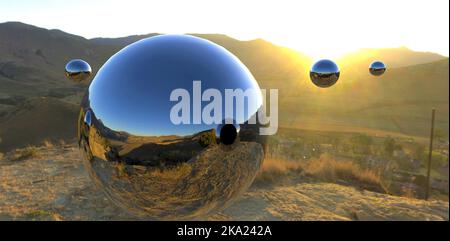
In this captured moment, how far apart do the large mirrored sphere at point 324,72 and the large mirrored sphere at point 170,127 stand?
2.17m

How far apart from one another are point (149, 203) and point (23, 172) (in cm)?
915

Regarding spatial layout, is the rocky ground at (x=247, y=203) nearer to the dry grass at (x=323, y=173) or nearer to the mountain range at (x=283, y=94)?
the dry grass at (x=323, y=173)

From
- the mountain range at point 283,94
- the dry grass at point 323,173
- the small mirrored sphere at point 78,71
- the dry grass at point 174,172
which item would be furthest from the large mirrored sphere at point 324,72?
the mountain range at point 283,94

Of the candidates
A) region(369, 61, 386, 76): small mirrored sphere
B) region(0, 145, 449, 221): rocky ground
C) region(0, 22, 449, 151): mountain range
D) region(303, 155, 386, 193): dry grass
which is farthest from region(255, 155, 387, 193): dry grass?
region(0, 22, 449, 151): mountain range

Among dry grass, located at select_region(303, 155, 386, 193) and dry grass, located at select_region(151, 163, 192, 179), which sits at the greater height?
dry grass, located at select_region(151, 163, 192, 179)

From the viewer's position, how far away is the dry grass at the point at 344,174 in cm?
1081

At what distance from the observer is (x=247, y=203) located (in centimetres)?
809

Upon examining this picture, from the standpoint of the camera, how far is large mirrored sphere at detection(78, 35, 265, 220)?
2.81 m

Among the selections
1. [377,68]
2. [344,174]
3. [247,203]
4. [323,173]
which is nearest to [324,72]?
[377,68]

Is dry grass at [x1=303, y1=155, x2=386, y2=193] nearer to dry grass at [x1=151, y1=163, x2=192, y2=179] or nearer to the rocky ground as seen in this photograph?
the rocky ground

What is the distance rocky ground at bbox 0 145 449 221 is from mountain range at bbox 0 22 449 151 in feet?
45.4

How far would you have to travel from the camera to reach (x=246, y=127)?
10.4 ft
